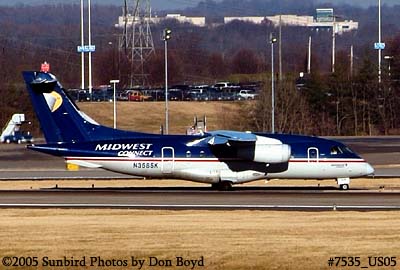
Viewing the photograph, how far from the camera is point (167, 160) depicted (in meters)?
45.2

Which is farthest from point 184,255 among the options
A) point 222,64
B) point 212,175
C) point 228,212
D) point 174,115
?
point 222,64

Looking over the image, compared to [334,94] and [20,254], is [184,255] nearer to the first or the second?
[20,254]

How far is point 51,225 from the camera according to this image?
31031 mm

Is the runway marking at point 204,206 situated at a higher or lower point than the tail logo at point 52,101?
lower

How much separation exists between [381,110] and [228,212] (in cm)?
7349

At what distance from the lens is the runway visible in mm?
A: 37812

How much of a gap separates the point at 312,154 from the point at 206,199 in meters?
6.91

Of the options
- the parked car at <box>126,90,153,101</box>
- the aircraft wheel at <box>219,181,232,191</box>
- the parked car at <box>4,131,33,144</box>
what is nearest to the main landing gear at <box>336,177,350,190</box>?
the aircraft wheel at <box>219,181,232,191</box>

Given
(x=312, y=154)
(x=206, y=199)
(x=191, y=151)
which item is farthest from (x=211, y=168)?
(x=206, y=199)

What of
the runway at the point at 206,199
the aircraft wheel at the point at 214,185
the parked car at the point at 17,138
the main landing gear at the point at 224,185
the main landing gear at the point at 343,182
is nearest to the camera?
the runway at the point at 206,199

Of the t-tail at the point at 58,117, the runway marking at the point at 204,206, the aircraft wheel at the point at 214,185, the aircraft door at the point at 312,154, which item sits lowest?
the aircraft wheel at the point at 214,185

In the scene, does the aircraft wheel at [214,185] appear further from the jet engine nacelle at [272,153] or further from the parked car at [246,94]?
the parked car at [246,94]

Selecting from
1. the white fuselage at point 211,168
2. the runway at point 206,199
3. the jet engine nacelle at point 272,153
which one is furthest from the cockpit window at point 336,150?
the jet engine nacelle at point 272,153

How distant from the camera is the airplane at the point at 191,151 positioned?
45.1 meters
